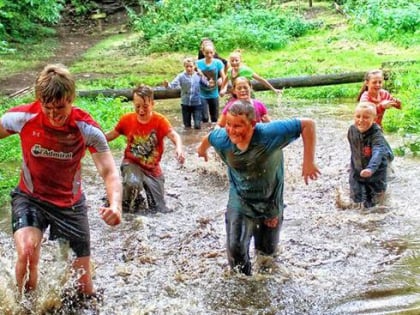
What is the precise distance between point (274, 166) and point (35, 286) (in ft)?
6.20

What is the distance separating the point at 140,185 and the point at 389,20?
14.3 m

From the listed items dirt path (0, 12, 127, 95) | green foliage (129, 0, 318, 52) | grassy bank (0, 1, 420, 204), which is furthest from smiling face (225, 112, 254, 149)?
green foliage (129, 0, 318, 52)

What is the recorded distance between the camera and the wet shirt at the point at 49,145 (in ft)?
14.5

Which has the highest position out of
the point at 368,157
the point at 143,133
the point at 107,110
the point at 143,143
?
the point at 143,133

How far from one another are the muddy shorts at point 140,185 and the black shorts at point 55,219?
2287 mm

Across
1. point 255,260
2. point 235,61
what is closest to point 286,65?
point 235,61

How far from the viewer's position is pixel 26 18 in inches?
971

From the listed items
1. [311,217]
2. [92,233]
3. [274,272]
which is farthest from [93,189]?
[274,272]

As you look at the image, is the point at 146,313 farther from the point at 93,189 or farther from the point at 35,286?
the point at 93,189

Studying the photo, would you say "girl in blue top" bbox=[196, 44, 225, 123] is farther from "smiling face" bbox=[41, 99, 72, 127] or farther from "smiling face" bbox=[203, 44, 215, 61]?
"smiling face" bbox=[41, 99, 72, 127]

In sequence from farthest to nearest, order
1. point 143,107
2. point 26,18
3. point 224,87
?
1. point 26,18
2. point 224,87
3. point 143,107

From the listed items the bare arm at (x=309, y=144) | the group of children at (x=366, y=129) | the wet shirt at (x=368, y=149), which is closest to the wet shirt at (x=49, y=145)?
the bare arm at (x=309, y=144)

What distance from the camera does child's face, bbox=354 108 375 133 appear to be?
6910mm

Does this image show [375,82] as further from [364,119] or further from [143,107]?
[143,107]
